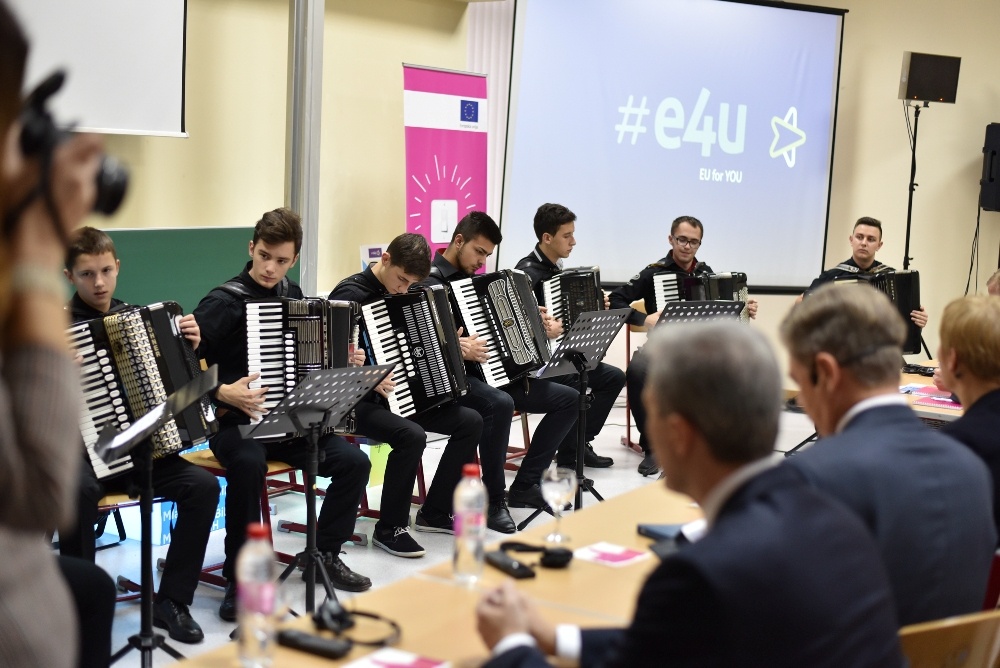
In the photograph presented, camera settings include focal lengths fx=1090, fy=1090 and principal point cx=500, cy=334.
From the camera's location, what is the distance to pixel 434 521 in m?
4.85

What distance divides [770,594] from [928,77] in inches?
287

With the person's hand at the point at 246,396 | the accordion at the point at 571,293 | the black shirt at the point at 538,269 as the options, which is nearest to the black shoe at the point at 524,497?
the accordion at the point at 571,293

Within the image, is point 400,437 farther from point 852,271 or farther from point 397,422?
point 852,271

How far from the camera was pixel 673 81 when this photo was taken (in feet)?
24.7

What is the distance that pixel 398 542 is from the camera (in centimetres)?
450

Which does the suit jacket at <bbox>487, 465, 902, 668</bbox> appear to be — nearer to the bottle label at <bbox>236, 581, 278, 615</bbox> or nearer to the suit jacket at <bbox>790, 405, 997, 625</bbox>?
the suit jacket at <bbox>790, 405, 997, 625</bbox>

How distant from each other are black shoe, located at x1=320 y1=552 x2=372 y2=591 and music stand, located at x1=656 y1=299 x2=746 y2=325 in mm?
1939

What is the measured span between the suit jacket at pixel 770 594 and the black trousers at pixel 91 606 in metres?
1.62

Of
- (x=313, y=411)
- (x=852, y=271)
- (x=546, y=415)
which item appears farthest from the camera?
(x=852, y=271)

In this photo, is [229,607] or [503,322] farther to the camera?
[503,322]

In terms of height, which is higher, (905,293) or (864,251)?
(864,251)

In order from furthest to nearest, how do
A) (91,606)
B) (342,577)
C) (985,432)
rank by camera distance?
(342,577) → (91,606) → (985,432)

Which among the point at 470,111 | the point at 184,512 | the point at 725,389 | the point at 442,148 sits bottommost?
the point at 184,512

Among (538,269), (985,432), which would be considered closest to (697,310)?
(538,269)
